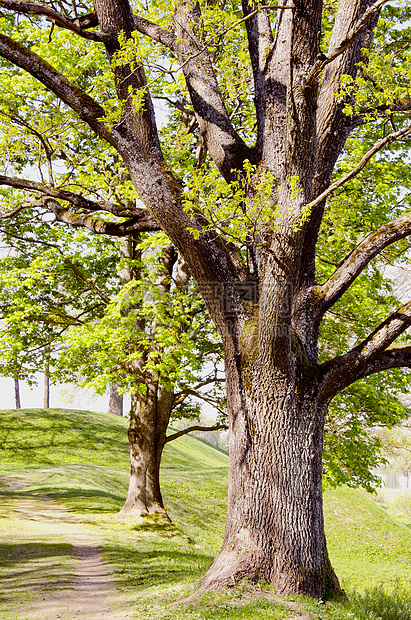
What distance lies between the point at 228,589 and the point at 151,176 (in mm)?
4912

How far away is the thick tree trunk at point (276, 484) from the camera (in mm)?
5727

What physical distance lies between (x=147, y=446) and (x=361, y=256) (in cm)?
927

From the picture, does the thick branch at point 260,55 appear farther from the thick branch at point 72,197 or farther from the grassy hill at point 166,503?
the grassy hill at point 166,503

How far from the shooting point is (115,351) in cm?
1133

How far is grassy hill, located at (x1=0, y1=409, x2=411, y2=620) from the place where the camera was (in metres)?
8.47

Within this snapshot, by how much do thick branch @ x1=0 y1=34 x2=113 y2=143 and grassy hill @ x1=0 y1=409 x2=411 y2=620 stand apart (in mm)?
5905

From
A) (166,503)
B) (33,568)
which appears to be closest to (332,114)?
(33,568)

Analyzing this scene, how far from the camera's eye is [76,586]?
7168 mm

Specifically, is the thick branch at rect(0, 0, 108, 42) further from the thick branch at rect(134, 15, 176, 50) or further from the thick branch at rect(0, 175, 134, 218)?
the thick branch at rect(0, 175, 134, 218)

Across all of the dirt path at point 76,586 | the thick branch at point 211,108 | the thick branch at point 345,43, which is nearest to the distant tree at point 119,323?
the dirt path at point 76,586

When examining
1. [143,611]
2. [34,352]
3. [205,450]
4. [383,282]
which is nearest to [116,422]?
[205,450]

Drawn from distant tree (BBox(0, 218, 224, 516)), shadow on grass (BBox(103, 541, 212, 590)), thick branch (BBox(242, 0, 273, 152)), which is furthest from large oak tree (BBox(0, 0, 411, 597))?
distant tree (BBox(0, 218, 224, 516))

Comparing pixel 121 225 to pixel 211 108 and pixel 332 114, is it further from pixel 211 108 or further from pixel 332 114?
pixel 332 114

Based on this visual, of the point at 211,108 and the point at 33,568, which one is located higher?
the point at 211,108
